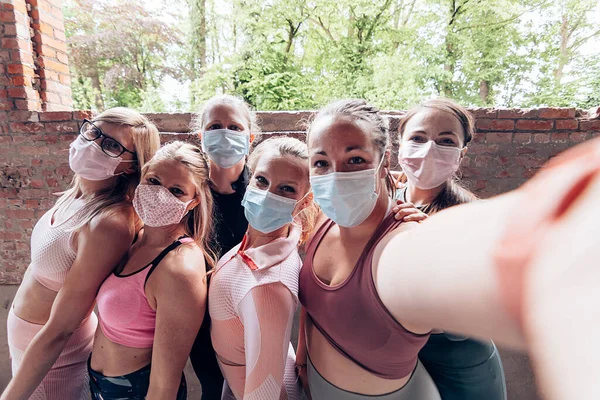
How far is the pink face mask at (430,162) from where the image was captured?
1.62 metres

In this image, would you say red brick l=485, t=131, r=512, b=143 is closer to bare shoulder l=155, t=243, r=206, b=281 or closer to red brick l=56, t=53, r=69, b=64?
bare shoulder l=155, t=243, r=206, b=281

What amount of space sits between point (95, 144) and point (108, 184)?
205 mm

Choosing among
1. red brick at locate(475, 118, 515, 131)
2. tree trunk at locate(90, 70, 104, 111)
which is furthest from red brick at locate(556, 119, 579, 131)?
tree trunk at locate(90, 70, 104, 111)

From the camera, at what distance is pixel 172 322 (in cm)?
115

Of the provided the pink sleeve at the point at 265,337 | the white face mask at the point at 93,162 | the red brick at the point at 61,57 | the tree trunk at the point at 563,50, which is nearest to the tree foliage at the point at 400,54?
the tree trunk at the point at 563,50

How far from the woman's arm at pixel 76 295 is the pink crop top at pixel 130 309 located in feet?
0.28

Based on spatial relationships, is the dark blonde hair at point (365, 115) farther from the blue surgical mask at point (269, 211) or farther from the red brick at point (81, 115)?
the red brick at point (81, 115)

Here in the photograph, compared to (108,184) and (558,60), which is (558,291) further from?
(558,60)

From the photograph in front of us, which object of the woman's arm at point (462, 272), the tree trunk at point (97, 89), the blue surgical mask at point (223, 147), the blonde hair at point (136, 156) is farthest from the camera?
the tree trunk at point (97, 89)

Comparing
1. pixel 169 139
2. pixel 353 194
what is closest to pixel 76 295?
pixel 353 194

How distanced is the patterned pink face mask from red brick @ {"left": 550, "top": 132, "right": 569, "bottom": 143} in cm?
273

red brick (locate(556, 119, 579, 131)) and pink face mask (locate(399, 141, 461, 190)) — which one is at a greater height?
red brick (locate(556, 119, 579, 131))

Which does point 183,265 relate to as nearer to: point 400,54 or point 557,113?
point 557,113

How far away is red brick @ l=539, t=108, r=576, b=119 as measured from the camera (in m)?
2.36
